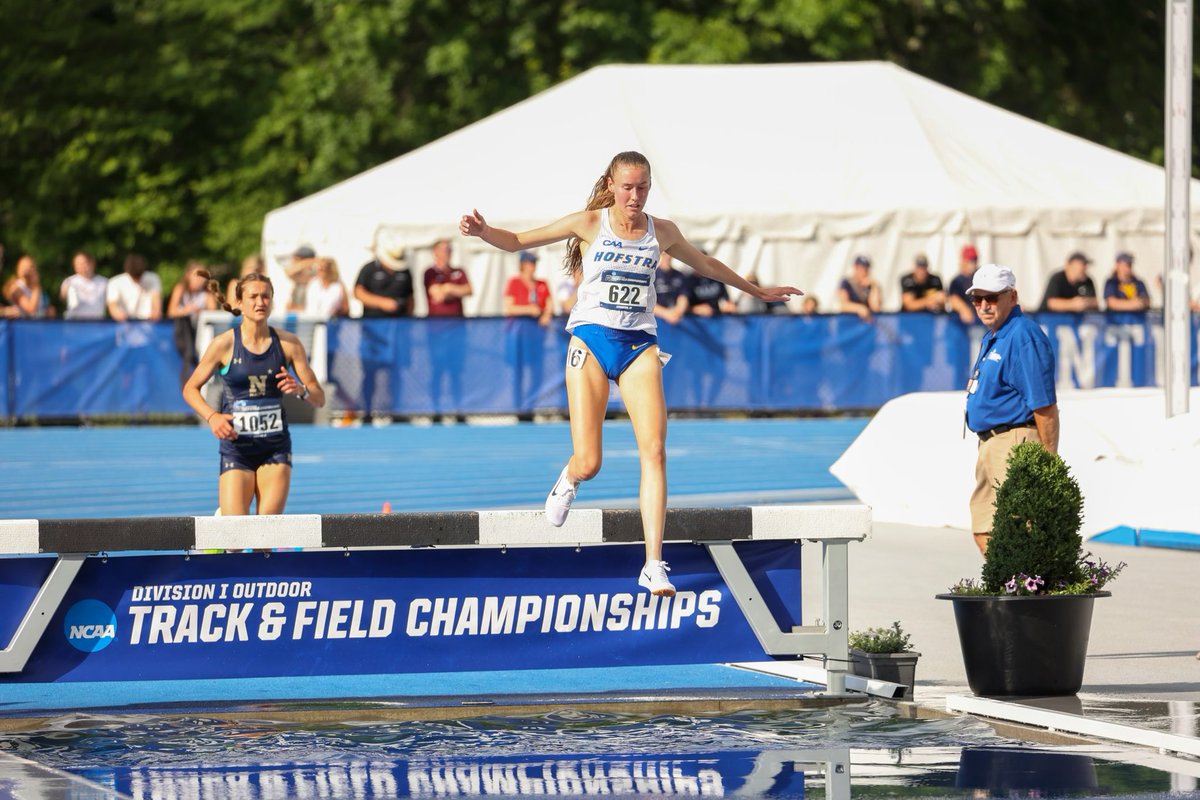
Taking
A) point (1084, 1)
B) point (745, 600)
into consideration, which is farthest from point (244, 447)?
point (1084, 1)

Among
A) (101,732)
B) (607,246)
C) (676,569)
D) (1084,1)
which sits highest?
(1084,1)

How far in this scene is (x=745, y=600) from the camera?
348 inches

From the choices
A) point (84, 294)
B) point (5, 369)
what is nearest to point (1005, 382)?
point (5, 369)

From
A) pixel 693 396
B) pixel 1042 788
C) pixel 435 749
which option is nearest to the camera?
pixel 1042 788

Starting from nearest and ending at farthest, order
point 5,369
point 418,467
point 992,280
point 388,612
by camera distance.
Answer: point 388,612 < point 992,280 < point 418,467 < point 5,369

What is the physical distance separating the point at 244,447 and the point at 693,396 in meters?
15.5

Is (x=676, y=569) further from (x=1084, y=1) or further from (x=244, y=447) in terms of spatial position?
(x=1084, y=1)

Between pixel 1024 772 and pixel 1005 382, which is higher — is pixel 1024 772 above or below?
below

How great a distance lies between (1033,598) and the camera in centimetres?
855

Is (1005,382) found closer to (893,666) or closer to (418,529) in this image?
(893,666)

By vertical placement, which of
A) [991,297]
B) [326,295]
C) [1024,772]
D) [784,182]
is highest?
[784,182]

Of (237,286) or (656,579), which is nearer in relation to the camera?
(656,579)

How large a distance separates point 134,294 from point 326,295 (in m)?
2.56

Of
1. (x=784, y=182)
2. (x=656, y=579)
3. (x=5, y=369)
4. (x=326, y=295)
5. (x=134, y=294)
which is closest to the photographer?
(x=656, y=579)
